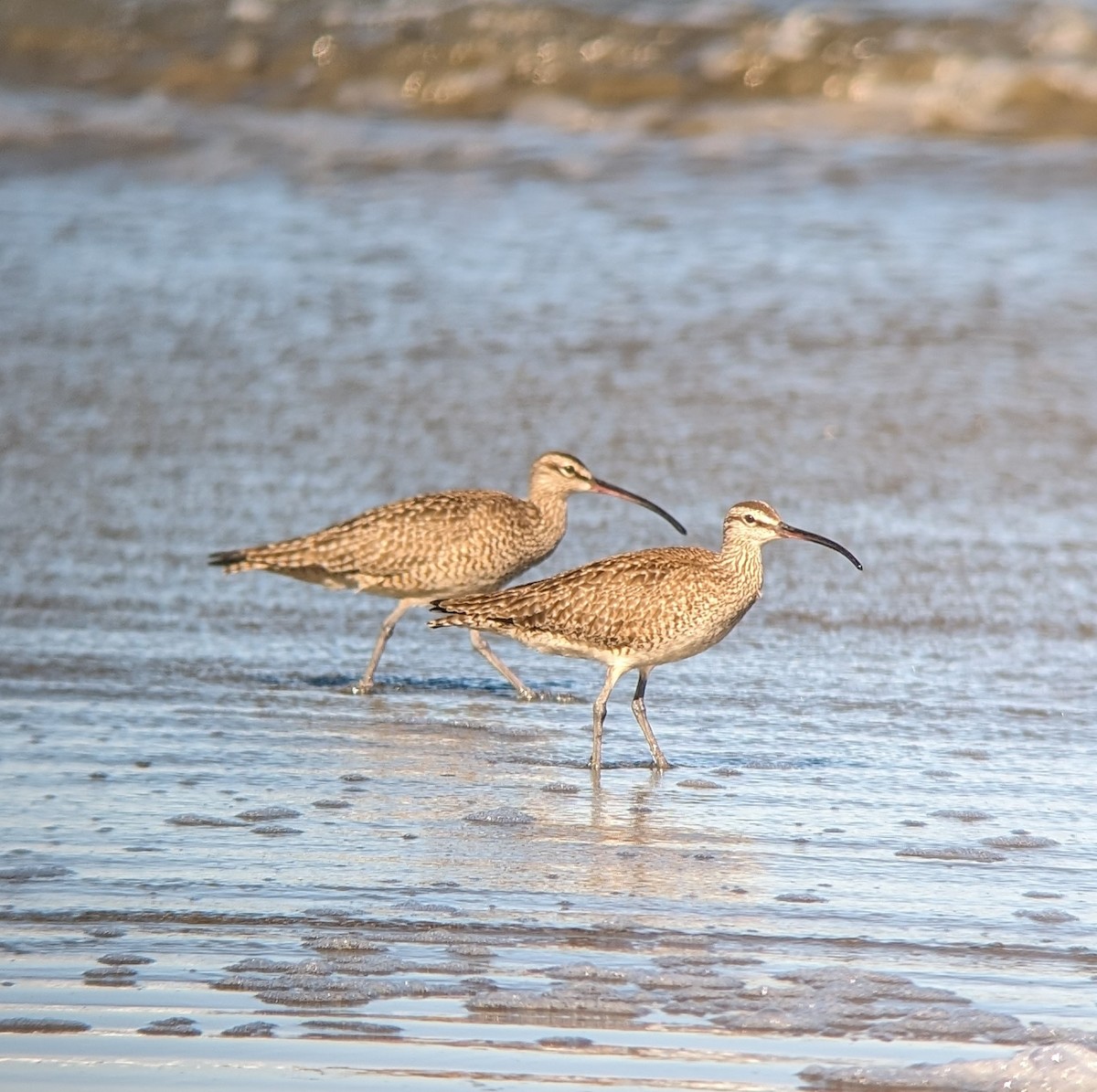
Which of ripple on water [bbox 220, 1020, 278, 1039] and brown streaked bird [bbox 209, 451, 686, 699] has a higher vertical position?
brown streaked bird [bbox 209, 451, 686, 699]

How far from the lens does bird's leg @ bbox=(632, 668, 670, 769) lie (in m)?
6.82

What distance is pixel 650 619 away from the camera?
23.4 ft

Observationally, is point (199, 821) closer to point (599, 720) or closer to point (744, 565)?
point (599, 720)

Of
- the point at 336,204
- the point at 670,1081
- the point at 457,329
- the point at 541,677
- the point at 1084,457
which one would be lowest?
the point at 670,1081

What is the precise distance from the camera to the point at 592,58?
17.6 m

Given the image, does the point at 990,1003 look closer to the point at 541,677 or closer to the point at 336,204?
the point at 541,677

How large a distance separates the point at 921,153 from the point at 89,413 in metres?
6.83

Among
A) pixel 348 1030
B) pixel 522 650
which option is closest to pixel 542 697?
pixel 522 650

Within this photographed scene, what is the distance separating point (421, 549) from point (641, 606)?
154 centimetres

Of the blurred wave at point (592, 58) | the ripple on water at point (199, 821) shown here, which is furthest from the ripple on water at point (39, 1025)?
the blurred wave at point (592, 58)

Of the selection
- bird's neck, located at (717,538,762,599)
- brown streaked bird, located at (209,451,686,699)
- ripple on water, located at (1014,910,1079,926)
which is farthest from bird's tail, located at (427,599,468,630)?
ripple on water, located at (1014,910,1079,926)

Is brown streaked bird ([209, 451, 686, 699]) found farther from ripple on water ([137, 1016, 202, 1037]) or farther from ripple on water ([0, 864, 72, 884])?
ripple on water ([137, 1016, 202, 1037])

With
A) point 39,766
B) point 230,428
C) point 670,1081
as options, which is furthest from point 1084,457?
point 670,1081

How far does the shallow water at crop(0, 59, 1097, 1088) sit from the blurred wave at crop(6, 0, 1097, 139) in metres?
0.63
